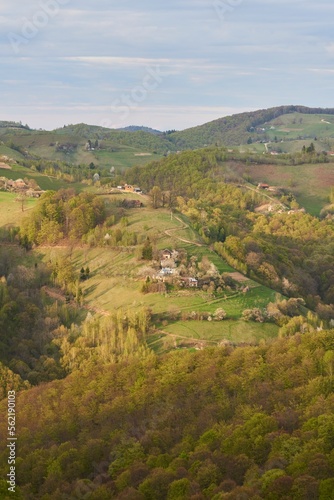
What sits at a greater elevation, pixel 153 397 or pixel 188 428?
pixel 153 397

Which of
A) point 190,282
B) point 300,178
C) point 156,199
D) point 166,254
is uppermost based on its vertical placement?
point 300,178

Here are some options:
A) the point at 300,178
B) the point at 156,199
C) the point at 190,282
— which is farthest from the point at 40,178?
the point at 300,178

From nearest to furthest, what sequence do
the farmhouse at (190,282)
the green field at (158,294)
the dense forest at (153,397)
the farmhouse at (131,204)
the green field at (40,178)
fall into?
the dense forest at (153,397) → the green field at (158,294) → the farmhouse at (190,282) → the farmhouse at (131,204) → the green field at (40,178)

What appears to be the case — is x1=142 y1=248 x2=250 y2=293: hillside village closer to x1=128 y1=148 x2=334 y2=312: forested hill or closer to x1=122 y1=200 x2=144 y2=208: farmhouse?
x1=128 y1=148 x2=334 y2=312: forested hill

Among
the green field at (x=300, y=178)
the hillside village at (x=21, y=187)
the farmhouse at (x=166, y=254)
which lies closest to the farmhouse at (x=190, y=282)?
the farmhouse at (x=166, y=254)

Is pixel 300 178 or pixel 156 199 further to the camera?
pixel 300 178

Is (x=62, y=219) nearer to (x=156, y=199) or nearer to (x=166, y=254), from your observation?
(x=156, y=199)

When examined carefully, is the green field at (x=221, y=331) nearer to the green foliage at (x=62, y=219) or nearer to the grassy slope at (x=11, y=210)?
the green foliage at (x=62, y=219)

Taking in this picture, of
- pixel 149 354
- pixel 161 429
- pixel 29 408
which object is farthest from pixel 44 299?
pixel 161 429

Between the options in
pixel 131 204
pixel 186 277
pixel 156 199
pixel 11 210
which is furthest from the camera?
pixel 156 199

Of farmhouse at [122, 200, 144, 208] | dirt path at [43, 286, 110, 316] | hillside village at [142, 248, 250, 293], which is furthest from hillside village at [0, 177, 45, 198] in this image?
hillside village at [142, 248, 250, 293]

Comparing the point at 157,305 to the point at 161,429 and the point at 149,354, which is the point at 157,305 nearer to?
the point at 149,354
